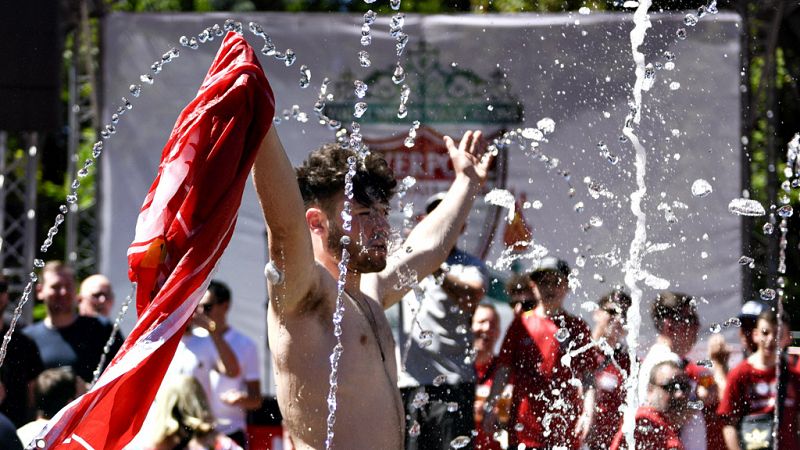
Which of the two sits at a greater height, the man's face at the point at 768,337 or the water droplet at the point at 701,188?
the water droplet at the point at 701,188

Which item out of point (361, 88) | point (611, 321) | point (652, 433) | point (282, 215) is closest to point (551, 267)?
point (611, 321)

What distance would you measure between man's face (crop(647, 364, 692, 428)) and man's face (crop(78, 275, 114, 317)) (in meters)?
3.01

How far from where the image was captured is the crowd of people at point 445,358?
3234 millimetres

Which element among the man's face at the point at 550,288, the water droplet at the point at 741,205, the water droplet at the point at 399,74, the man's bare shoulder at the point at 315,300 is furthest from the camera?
the water droplet at the point at 399,74

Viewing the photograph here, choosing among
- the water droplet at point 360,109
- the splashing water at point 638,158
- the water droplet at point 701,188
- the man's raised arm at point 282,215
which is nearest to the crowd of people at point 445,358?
the man's raised arm at point 282,215

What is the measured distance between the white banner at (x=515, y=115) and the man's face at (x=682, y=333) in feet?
6.71

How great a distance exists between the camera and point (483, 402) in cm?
524

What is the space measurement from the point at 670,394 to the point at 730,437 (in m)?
0.50

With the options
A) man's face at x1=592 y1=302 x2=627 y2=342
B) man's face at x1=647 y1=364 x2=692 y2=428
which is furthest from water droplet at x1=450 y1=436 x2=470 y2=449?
man's face at x1=647 y1=364 x2=692 y2=428

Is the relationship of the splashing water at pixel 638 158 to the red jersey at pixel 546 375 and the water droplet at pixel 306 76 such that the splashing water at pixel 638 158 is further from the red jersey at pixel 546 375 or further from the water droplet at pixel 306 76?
the water droplet at pixel 306 76

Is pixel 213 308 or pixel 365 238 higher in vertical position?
pixel 365 238

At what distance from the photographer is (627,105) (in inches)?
293

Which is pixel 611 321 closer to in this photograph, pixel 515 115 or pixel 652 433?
pixel 652 433

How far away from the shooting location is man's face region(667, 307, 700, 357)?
15.7ft
